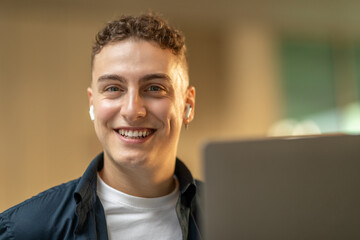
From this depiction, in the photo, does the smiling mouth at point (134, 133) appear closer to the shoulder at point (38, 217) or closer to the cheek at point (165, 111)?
the cheek at point (165, 111)

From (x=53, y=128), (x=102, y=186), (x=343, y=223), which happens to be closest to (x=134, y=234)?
(x=102, y=186)

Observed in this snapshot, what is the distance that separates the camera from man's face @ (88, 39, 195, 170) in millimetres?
1107

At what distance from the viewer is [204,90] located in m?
4.68

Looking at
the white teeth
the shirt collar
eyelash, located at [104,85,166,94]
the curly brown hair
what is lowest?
the shirt collar

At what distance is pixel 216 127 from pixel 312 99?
5.03 ft

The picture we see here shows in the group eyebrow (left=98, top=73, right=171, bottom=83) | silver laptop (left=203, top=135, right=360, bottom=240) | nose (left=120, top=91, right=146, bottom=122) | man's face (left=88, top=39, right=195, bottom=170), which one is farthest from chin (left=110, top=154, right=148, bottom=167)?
silver laptop (left=203, top=135, right=360, bottom=240)

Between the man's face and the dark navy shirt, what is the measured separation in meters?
0.14

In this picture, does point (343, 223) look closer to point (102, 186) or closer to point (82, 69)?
point (102, 186)

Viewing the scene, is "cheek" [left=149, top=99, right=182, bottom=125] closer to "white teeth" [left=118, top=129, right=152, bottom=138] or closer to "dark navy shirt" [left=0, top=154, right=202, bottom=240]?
"white teeth" [left=118, top=129, right=152, bottom=138]

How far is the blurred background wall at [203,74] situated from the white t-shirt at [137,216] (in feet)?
8.41

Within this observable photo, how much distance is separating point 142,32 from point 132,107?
9.6 inches

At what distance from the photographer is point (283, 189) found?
0.70 metres

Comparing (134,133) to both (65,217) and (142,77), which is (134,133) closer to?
(142,77)

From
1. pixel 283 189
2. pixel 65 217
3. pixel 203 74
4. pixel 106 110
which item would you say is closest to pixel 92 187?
pixel 65 217
